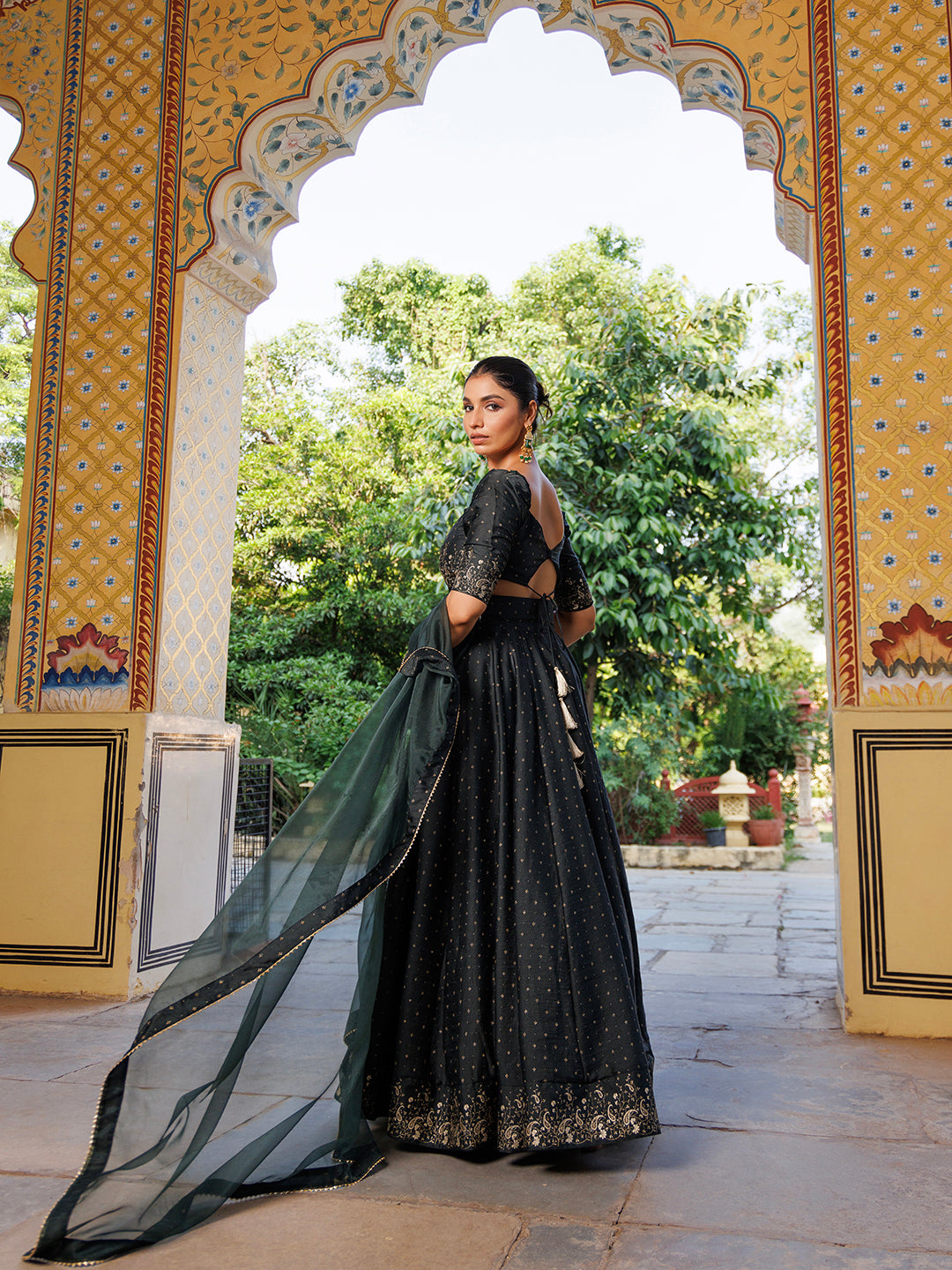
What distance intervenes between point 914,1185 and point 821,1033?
1150 mm

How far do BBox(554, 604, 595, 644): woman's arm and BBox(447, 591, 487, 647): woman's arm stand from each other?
423mm

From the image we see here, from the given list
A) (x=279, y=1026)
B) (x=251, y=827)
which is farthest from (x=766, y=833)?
(x=279, y=1026)

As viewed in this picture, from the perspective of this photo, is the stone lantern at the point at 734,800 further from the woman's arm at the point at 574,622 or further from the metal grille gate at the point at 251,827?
the woman's arm at the point at 574,622

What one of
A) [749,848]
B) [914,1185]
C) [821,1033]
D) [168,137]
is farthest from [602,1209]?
[749,848]

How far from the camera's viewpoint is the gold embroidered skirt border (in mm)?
1750

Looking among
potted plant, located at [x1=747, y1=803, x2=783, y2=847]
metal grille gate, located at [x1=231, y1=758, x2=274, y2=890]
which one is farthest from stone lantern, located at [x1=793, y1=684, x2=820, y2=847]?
metal grille gate, located at [x1=231, y1=758, x2=274, y2=890]

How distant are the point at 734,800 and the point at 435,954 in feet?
30.2

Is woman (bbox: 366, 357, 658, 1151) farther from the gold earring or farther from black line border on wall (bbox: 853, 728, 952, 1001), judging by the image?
black line border on wall (bbox: 853, 728, 952, 1001)

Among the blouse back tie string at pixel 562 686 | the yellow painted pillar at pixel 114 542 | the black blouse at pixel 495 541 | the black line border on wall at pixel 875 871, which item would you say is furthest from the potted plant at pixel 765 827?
the black blouse at pixel 495 541

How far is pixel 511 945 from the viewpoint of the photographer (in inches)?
73.4

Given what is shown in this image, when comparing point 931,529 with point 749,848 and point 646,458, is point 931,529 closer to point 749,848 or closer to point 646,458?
point 646,458

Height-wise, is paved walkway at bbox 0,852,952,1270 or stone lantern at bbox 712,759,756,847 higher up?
stone lantern at bbox 712,759,756,847

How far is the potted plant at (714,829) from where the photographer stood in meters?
10.2

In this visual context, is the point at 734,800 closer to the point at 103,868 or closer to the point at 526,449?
the point at 103,868
